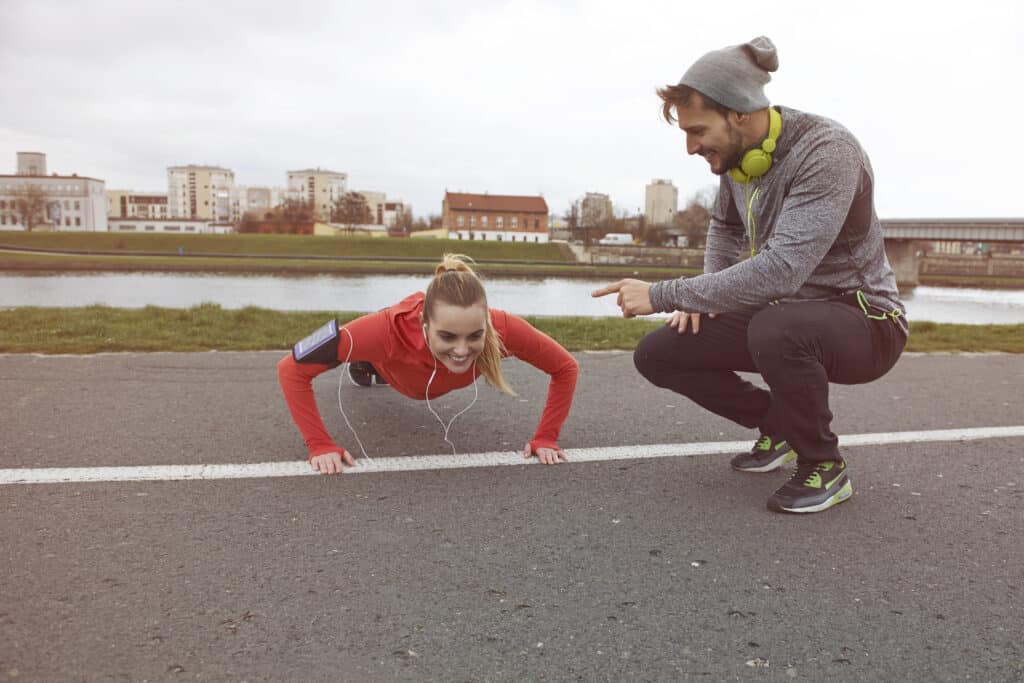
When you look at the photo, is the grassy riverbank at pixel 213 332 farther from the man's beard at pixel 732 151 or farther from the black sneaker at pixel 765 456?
the man's beard at pixel 732 151

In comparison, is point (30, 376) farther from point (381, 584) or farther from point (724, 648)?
point (724, 648)

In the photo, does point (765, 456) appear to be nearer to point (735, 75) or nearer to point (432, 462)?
point (432, 462)

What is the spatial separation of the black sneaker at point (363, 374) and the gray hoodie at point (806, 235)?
93.4 inches

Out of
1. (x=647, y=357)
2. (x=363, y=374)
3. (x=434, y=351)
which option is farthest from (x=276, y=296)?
(x=647, y=357)

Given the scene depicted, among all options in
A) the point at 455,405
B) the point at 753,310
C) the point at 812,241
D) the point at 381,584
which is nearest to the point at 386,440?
the point at 455,405

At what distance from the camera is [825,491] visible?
9.32 feet

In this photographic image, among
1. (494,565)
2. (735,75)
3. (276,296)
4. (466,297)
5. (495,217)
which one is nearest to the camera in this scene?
(494,565)

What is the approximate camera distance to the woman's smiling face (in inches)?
118

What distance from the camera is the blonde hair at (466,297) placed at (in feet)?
9.89

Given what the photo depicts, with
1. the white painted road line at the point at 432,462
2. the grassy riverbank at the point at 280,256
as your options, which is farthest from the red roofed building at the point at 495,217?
the white painted road line at the point at 432,462

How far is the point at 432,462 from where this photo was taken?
3.31 metres

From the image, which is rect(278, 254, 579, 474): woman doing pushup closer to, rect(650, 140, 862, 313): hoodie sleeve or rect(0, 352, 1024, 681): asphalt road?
rect(0, 352, 1024, 681): asphalt road

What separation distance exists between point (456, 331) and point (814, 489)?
1.54 meters

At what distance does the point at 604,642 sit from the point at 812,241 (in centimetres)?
165
